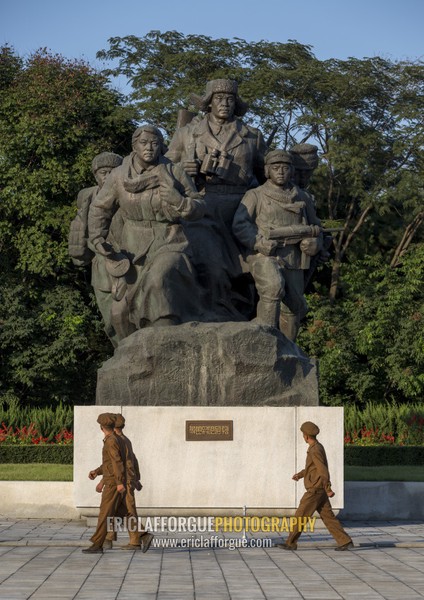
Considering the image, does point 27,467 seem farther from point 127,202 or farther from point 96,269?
point 127,202

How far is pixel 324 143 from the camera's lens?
3231 cm

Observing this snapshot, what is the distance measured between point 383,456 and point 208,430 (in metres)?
8.58

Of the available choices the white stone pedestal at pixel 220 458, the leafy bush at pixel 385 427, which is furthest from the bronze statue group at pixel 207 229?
the leafy bush at pixel 385 427

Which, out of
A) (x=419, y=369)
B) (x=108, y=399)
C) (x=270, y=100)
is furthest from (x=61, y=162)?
(x=108, y=399)

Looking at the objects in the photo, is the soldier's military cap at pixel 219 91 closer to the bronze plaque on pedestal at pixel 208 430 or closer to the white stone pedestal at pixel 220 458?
the white stone pedestal at pixel 220 458

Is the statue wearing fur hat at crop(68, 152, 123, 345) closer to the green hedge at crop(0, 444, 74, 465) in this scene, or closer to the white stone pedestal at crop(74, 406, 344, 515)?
the white stone pedestal at crop(74, 406, 344, 515)

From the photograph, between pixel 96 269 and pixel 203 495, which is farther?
pixel 96 269

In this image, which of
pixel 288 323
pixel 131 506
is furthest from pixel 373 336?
pixel 131 506

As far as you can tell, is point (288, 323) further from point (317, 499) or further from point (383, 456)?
point (383, 456)

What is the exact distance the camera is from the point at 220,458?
42.3ft

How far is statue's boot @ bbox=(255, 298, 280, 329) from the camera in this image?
13.9 metres

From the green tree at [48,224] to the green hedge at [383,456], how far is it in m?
10.6

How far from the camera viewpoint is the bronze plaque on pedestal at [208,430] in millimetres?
12852

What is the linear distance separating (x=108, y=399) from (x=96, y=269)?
2.68 meters
